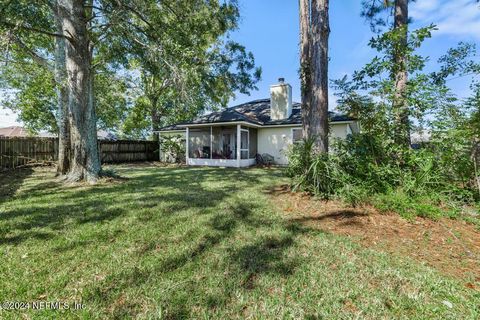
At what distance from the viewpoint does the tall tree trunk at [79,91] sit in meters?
6.54

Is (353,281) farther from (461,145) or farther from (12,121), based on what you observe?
(12,121)

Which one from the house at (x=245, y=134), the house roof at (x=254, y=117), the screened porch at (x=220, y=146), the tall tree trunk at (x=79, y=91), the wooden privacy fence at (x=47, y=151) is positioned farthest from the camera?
the screened porch at (x=220, y=146)

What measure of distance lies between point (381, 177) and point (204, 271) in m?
4.14

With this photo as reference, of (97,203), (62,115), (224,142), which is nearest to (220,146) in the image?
(224,142)

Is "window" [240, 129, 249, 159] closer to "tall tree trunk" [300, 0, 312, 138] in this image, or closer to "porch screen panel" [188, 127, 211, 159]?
"porch screen panel" [188, 127, 211, 159]

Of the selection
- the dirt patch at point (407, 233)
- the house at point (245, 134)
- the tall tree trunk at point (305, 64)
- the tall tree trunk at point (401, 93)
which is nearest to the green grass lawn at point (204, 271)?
the dirt patch at point (407, 233)

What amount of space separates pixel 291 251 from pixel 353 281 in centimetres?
78

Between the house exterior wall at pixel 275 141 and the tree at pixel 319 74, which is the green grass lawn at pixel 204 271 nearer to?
the tree at pixel 319 74

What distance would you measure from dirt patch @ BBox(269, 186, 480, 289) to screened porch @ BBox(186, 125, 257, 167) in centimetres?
915

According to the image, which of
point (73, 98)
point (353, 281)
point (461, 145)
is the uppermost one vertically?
point (73, 98)

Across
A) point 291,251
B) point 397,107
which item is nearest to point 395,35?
point 397,107

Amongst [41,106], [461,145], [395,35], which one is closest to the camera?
[461,145]

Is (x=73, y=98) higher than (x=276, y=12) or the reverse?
the reverse

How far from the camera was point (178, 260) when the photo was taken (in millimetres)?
2732
